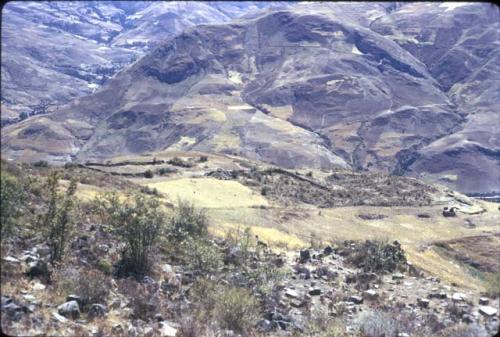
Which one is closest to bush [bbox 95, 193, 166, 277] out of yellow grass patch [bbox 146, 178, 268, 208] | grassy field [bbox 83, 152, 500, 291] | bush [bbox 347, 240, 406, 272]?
bush [bbox 347, 240, 406, 272]

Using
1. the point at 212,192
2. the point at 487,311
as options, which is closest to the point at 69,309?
the point at 487,311

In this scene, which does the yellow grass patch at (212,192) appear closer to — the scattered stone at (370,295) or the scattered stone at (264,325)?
the scattered stone at (370,295)

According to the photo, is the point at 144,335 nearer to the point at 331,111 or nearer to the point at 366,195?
the point at 366,195

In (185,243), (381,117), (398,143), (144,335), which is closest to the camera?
(144,335)

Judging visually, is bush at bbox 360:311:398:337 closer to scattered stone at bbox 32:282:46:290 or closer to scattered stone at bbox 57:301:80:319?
scattered stone at bbox 57:301:80:319

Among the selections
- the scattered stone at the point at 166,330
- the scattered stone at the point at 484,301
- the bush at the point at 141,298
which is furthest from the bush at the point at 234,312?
the scattered stone at the point at 484,301

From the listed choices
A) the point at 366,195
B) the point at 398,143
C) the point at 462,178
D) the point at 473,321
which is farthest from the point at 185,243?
the point at 398,143
